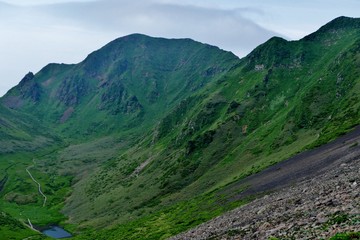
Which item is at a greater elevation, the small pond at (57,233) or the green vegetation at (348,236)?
the green vegetation at (348,236)

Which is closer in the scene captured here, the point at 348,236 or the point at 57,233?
the point at 348,236

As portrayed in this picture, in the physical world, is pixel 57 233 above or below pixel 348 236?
below

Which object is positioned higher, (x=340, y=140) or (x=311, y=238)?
(x=311, y=238)

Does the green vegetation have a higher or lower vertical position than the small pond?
higher

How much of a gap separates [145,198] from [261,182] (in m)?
103

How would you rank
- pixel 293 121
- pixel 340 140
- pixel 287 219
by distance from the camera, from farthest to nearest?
pixel 293 121, pixel 340 140, pixel 287 219

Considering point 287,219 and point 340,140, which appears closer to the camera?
point 287,219

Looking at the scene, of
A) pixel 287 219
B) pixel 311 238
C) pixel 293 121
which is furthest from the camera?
pixel 293 121

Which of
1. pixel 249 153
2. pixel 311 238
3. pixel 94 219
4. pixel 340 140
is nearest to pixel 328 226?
pixel 311 238

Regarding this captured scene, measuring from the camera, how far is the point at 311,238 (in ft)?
88.2

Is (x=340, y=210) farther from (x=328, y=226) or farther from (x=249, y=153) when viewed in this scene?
(x=249, y=153)

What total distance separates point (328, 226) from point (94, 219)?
184 metres

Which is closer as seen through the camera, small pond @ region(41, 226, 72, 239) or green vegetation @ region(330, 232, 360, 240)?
green vegetation @ region(330, 232, 360, 240)

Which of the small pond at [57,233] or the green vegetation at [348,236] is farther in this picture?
the small pond at [57,233]
